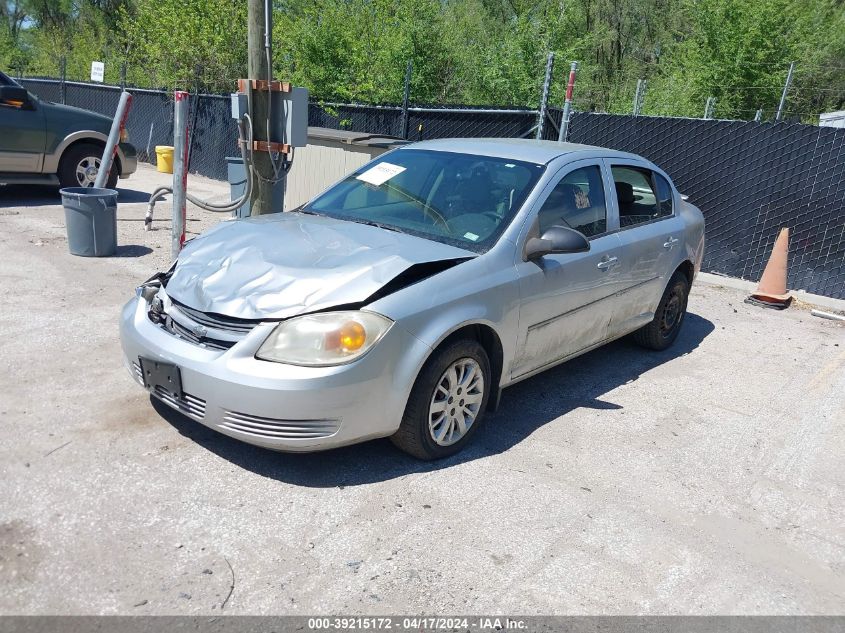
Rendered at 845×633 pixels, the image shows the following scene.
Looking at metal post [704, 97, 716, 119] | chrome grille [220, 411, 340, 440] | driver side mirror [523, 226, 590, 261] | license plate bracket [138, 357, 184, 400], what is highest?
metal post [704, 97, 716, 119]

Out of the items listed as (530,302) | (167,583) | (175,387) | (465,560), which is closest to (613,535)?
(465,560)

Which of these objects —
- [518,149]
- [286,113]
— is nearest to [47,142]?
[286,113]

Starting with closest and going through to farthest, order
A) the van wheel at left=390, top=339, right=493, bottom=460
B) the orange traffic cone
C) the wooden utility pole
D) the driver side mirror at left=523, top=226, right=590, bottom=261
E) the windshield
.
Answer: the van wheel at left=390, top=339, right=493, bottom=460 → the driver side mirror at left=523, top=226, right=590, bottom=261 → the windshield → the wooden utility pole → the orange traffic cone

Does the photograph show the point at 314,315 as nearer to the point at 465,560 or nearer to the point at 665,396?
the point at 465,560

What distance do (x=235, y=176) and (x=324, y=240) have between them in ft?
19.3

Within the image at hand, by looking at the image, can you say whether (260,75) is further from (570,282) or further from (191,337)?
(191,337)

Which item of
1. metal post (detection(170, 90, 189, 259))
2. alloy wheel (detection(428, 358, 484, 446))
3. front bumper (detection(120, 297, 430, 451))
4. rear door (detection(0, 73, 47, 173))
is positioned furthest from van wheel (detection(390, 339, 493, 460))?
rear door (detection(0, 73, 47, 173))

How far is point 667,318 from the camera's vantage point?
6.23 metres

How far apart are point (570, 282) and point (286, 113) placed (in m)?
3.72

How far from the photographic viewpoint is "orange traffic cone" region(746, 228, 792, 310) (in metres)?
8.29

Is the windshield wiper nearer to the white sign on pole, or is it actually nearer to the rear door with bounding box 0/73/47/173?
the rear door with bounding box 0/73/47/173

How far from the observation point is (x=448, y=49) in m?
16.2

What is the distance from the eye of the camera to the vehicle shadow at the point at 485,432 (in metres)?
3.76

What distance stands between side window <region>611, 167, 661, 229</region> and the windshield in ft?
3.28
